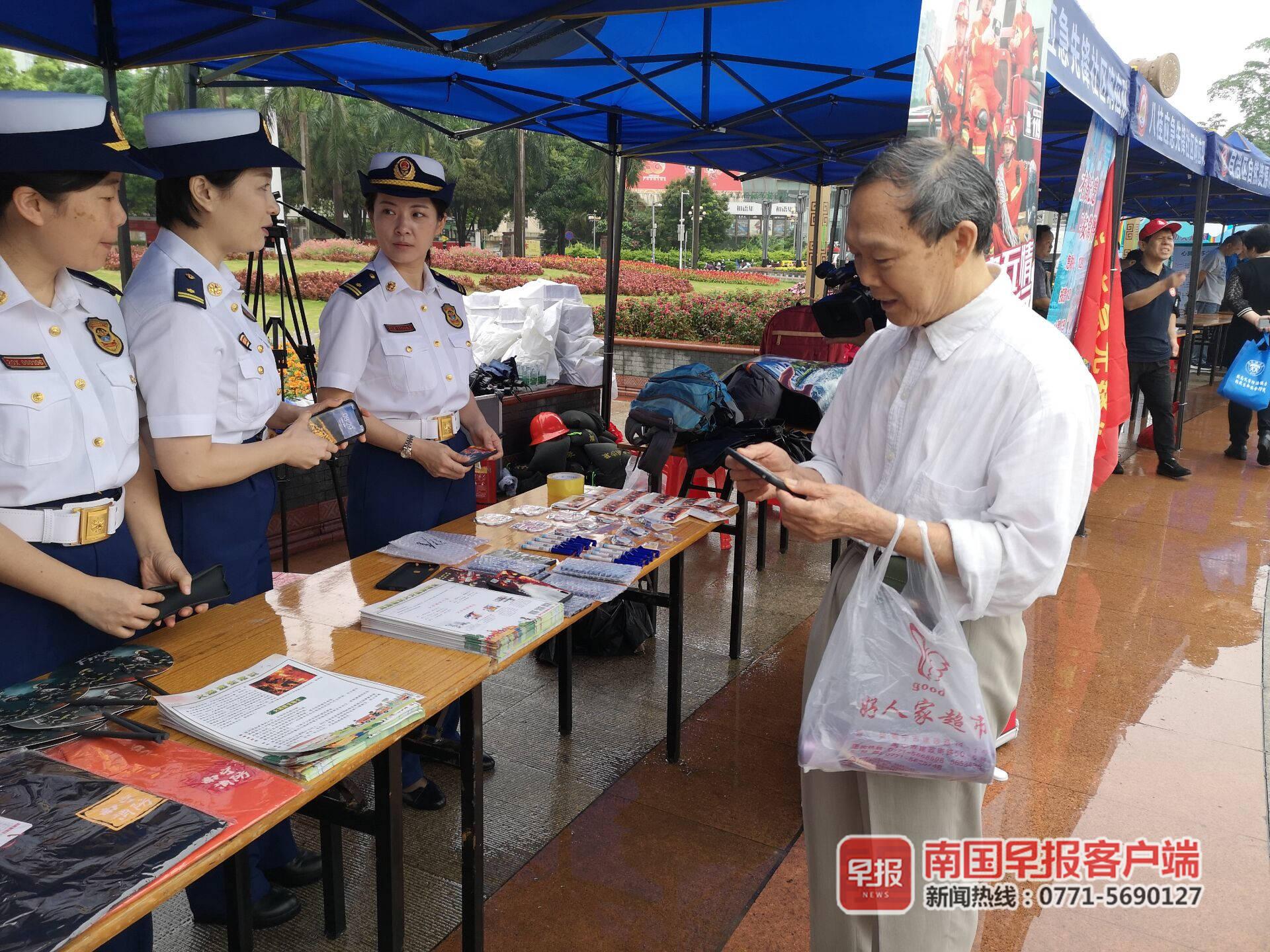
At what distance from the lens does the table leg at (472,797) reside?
1718 mm

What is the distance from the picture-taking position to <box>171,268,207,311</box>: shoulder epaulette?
1.82m

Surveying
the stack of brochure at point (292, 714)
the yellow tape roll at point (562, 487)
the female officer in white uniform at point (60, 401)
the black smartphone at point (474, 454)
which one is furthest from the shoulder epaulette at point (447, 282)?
the stack of brochure at point (292, 714)

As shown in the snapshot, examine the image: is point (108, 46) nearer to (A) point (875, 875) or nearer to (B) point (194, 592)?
(B) point (194, 592)

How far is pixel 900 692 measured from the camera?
4.61 feet

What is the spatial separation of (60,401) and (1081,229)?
432cm

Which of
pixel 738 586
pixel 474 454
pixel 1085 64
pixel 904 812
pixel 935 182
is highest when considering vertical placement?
pixel 1085 64

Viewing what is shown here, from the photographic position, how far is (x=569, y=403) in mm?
6488

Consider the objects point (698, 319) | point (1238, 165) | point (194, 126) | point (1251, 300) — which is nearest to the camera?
point (194, 126)

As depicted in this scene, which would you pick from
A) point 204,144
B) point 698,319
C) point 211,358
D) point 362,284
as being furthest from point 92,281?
point 698,319

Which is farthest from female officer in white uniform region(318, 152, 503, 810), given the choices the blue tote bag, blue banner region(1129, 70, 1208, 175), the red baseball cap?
the blue tote bag

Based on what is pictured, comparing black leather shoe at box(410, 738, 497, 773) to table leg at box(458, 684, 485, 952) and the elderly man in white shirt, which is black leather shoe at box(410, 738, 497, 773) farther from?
the elderly man in white shirt

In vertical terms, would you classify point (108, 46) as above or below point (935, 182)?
above

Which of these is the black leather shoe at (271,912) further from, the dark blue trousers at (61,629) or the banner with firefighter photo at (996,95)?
the banner with firefighter photo at (996,95)

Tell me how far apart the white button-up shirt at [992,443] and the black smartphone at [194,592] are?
1.22 metres
